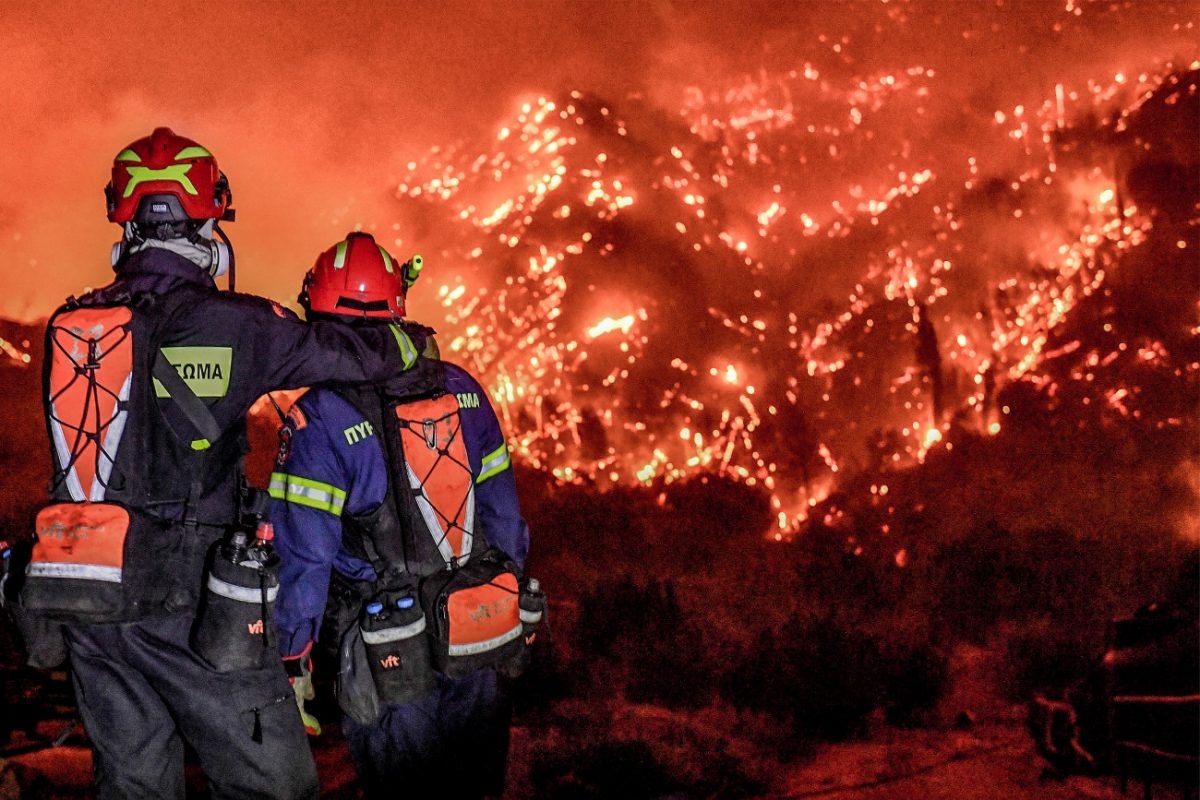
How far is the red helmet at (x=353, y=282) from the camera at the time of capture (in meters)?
3.83

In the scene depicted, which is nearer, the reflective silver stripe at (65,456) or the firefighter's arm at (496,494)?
the reflective silver stripe at (65,456)

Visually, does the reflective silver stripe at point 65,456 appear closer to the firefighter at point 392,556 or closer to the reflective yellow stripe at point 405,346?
the firefighter at point 392,556

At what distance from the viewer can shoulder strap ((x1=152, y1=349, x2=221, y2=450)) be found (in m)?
3.19

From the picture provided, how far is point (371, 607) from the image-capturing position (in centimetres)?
354

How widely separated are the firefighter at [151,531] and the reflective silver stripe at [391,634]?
33 cm

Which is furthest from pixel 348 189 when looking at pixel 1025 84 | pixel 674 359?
pixel 1025 84

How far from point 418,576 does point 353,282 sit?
117 centimetres

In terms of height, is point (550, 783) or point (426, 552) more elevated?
point (426, 552)

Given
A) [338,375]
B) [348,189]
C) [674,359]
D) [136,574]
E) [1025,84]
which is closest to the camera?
[136,574]

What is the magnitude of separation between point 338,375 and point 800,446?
26.7 ft

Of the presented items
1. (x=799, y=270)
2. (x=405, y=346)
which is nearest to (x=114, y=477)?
(x=405, y=346)

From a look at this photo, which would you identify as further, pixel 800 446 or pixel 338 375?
pixel 800 446

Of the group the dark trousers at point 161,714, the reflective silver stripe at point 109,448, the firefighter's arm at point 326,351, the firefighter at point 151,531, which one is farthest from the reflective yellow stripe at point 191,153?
the dark trousers at point 161,714

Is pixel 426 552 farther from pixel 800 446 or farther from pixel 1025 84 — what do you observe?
pixel 1025 84
